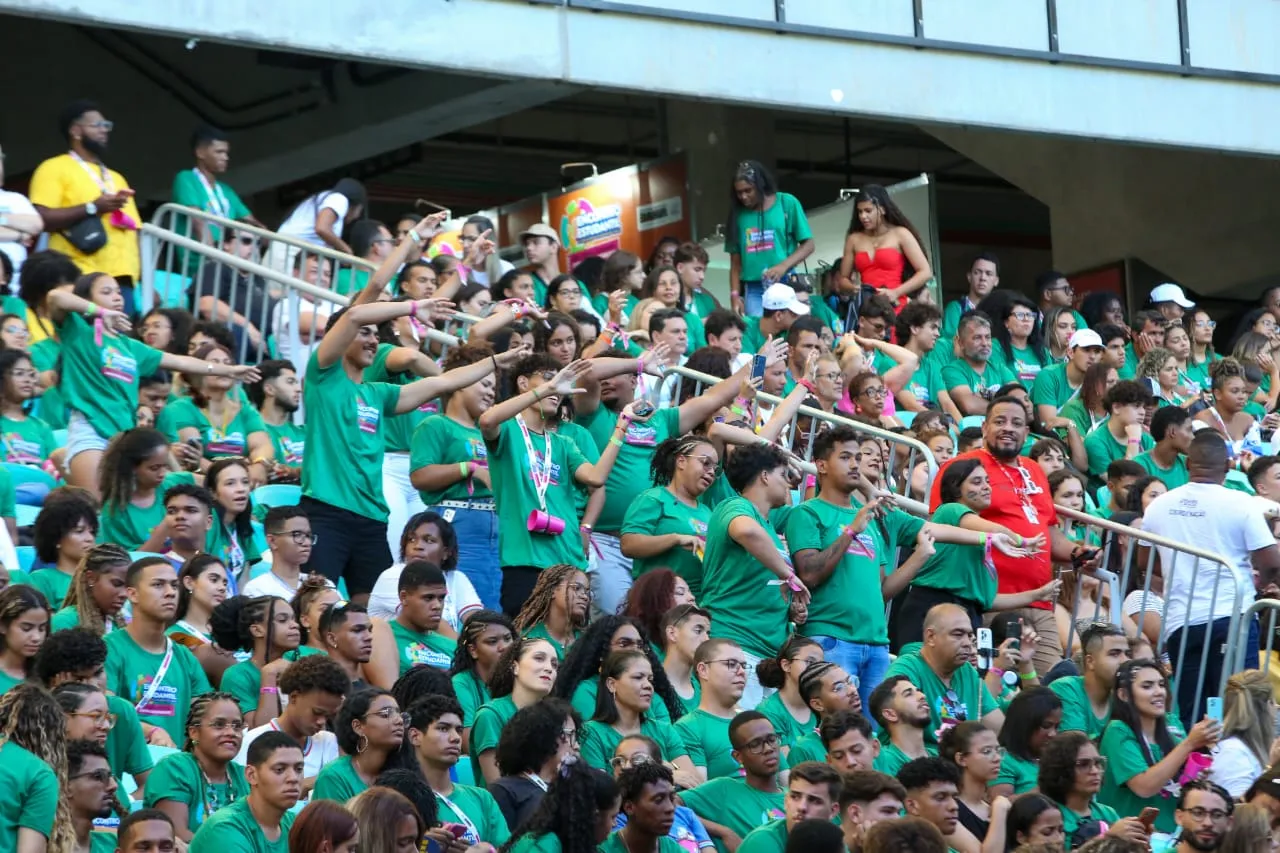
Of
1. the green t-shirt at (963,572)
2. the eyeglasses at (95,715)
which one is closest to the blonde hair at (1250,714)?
the green t-shirt at (963,572)

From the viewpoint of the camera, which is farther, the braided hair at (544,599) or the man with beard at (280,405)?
the man with beard at (280,405)

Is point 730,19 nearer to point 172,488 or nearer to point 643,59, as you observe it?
point 643,59

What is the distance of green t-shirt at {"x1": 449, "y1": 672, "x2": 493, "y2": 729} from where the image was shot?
31.5 feet

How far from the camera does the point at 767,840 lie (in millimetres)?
8453

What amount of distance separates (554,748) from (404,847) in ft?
3.69

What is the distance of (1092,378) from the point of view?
49.8ft

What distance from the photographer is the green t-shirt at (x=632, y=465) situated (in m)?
11.9

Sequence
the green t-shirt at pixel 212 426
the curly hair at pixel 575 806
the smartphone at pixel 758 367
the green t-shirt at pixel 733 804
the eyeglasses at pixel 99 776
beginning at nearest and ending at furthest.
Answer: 1. the eyeglasses at pixel 99 776
2. the curly hair at pixel 575 806
3. the green t-shirt at pixel 733 804
4. the green t-shirt at pixel 212 426
5. the smartphone at pixel 758 367

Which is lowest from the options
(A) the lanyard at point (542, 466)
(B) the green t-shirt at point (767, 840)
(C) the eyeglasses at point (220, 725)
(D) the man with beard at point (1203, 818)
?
(D) the man with beard at point (1203, 818)

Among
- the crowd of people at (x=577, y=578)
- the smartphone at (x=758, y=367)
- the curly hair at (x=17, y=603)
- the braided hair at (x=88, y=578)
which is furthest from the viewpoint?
the smartphone at (x=758, y=367)

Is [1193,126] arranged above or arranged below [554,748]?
above

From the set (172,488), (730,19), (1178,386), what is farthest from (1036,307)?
(172,488)

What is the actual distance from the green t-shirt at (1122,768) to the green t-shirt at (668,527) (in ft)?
6.85

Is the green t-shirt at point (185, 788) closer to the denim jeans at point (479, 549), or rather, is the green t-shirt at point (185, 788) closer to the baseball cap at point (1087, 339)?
the denim jeans at point (479, 549)
